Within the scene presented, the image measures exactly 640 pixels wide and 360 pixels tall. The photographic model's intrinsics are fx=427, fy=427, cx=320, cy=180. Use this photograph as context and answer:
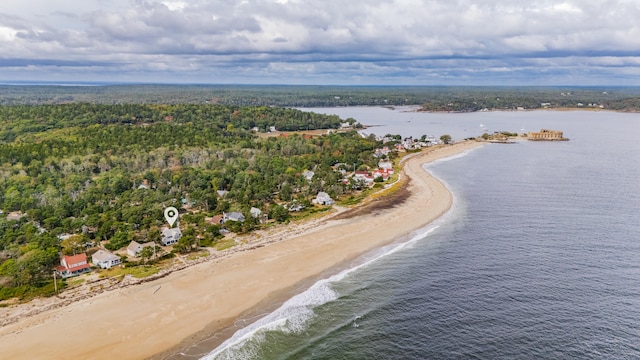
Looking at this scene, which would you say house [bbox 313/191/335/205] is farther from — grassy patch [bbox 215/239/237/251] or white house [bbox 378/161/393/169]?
white house [bbox 378/161/393/169]

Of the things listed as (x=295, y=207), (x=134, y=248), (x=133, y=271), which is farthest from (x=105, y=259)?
(x=295, y=207)

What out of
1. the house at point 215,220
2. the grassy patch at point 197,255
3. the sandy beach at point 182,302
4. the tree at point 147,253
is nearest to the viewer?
the sandy beach at point 182,302

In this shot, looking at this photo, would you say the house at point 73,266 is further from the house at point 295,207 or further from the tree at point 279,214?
the house at point 295,207

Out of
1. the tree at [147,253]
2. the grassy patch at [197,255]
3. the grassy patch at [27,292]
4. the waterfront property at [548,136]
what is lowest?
the grassy patch at [27,292]

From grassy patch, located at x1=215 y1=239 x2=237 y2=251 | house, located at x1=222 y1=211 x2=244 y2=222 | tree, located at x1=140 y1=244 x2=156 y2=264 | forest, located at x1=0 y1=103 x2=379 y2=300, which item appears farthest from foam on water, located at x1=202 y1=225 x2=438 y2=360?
house, located at x1=222 y1=211 x2=244 y2=222

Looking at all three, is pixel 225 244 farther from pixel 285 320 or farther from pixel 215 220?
pixel 285 320

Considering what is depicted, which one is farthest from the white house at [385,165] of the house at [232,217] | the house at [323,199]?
the house at [232,217]
